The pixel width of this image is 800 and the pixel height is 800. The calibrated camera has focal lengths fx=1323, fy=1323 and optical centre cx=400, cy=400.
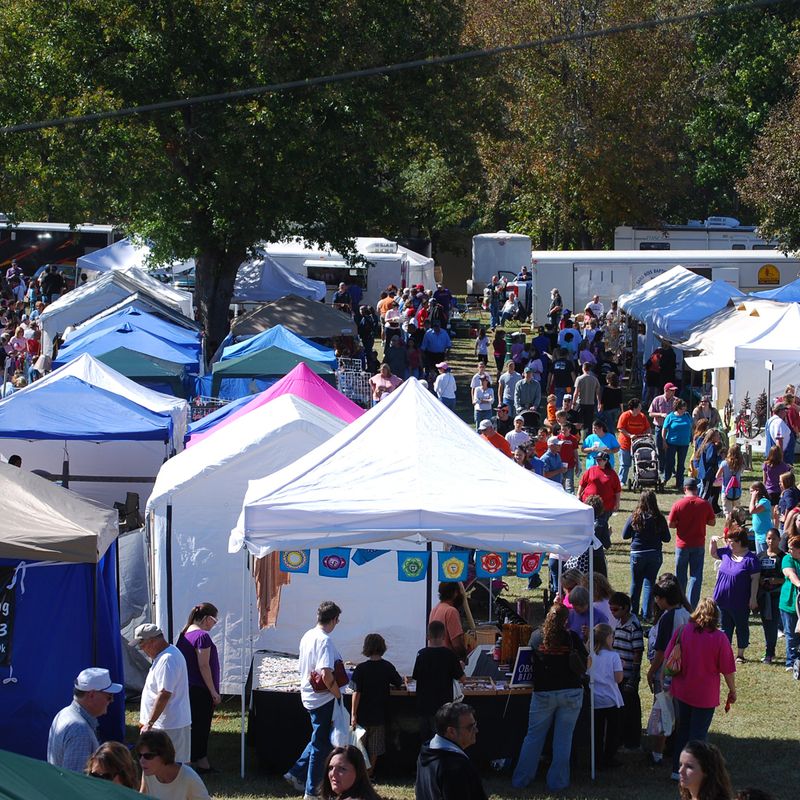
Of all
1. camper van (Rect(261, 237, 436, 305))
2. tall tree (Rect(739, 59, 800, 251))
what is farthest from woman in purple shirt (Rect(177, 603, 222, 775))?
camper van (Rect(261, 237, 436, 305))

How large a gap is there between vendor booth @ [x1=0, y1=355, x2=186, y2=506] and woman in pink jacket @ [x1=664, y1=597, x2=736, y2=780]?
753 cm

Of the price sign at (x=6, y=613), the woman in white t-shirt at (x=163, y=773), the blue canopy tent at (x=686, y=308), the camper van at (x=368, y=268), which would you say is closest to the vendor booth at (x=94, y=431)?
the price sign at (x=6, y=613)

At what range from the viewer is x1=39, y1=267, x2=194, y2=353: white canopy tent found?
91.7 ft

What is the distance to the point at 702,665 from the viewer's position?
8.70 metres

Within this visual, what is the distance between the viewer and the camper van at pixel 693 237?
3894 centimetres

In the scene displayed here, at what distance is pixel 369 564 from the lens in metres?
10.8

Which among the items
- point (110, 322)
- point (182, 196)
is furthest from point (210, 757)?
point (182, 196)

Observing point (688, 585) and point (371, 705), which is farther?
point (688, 585)

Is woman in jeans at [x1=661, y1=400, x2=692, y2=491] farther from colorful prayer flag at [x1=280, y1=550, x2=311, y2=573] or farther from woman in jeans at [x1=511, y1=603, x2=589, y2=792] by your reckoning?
colorful prayer flag at [x1=280, y1=550, x2=311, y2=573]

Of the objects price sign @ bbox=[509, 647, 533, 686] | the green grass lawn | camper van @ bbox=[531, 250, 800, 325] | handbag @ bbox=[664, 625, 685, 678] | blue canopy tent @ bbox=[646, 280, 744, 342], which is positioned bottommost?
Answer: the green grass lawn

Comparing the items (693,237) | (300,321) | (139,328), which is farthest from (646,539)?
(693,237)

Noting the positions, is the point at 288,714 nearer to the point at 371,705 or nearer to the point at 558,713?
the point at 371,705

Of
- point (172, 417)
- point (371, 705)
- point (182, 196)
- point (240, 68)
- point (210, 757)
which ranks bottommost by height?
point (210, 757)

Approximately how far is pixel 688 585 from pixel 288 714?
582 centimetres
